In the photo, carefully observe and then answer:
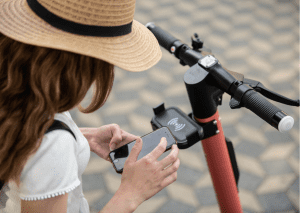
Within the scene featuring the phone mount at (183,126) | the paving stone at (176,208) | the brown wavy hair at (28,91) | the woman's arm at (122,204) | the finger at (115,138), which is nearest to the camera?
the brown wavy hair at (28,91)

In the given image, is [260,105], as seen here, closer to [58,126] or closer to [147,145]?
[147,145]

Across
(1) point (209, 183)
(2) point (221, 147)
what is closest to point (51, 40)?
(2) point (221, 147)

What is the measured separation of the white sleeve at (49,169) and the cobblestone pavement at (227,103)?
70 centimetres

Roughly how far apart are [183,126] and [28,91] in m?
0.53

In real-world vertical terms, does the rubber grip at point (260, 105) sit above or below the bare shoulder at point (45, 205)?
above

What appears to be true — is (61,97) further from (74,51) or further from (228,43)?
(228,43)

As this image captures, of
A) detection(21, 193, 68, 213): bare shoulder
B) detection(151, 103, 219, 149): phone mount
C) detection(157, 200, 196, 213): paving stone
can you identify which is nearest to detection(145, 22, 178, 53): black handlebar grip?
detection(151, 103, 219, 149): phone mount

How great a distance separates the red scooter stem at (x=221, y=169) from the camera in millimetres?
1122

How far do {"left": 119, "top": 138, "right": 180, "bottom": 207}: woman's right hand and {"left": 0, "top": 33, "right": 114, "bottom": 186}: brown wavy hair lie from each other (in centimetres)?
29

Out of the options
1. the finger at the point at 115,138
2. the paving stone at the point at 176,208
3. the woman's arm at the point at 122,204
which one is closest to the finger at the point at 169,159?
the woman's arm at the point at 122,204

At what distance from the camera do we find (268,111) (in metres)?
0.84

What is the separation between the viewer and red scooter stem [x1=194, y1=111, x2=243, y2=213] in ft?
3.68

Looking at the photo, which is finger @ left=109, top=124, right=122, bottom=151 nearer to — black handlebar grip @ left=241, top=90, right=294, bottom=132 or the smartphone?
the smartphone

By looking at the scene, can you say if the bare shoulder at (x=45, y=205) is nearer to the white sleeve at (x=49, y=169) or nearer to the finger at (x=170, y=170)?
the white sleeve at (x=49, y=169)
